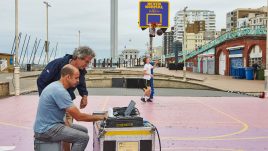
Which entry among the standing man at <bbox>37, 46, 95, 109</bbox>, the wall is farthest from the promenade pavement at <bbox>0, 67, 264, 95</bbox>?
the standing man at <bbox>37, 46, 95, 109</bbox>

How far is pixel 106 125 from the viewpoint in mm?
5293

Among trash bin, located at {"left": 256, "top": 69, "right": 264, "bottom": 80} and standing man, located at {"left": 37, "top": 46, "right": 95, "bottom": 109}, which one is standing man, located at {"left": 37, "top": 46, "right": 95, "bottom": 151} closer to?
standing man, located at {"left": 37, "top": 46, "right": 95, "bottom": 109}

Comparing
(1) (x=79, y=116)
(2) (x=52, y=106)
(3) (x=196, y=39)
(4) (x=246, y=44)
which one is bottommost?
(1) (x=79, y=116)

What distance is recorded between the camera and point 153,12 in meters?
29.0

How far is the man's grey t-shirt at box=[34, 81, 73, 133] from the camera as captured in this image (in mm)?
4992

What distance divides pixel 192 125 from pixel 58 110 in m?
6.54

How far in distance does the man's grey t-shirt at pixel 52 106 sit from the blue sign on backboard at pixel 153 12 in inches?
923

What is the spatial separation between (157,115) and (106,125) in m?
7.93

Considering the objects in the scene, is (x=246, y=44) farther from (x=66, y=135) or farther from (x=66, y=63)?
(x=66, y=135)

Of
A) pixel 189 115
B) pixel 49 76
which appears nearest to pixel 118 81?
pixel 189 115

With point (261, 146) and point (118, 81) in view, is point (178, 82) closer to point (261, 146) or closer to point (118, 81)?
point (118, 81)

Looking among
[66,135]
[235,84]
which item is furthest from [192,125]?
[235,84]

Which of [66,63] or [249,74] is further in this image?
[249,74]

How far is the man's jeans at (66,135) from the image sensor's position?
512 cm
